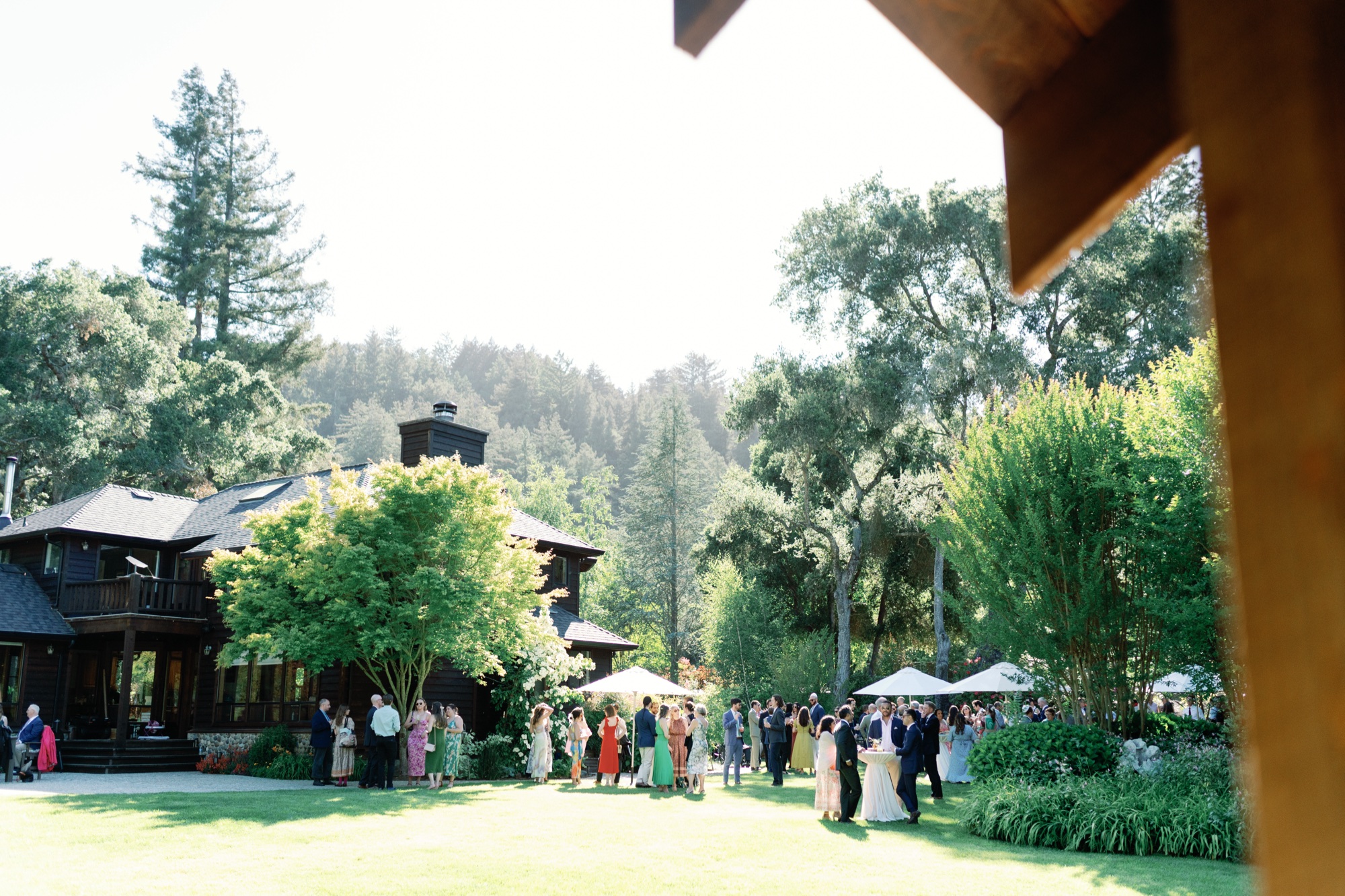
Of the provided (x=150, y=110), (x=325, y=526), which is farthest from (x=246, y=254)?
(x=325, y=526)

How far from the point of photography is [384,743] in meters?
18.2

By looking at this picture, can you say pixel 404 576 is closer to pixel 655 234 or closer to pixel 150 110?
pixel 655 234

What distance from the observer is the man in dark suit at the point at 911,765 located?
569 inches

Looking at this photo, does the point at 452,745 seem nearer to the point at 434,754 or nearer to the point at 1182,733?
the point at 434,754

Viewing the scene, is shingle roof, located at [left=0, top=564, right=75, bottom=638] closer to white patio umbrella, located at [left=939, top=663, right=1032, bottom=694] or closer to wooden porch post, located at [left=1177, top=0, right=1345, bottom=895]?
white patio umbrella, located at [left=939, top=663, right=1032, bottom=694]

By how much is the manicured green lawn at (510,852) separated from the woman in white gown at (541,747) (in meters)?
4.15

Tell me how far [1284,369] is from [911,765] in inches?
573

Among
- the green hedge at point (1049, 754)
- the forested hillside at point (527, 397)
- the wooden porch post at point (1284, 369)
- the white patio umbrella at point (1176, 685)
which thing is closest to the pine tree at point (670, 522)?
the forested hillside at point (527, 397)

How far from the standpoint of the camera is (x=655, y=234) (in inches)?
522

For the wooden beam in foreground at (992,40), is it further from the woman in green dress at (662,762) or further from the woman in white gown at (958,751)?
the woman in white gown at (958,751)

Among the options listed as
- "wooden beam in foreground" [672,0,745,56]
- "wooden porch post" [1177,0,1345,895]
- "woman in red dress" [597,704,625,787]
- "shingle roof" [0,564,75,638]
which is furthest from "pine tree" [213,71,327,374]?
"wooden porch post" [1177,0,1345,895]

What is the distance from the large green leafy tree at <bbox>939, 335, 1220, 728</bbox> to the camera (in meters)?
14.3

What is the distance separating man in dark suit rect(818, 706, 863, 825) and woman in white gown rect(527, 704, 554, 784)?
7174 millimetres

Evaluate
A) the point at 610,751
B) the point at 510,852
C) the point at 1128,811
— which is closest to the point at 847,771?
the point at 1128,811
